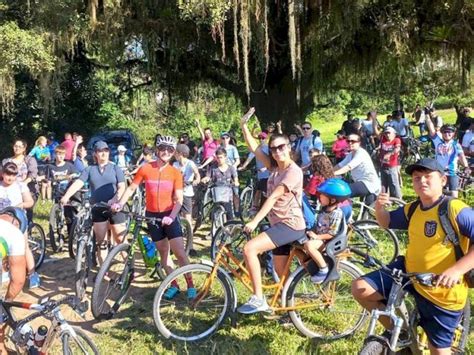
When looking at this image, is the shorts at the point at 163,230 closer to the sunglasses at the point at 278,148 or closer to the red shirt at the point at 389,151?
the sunglasses at the point at 278,148

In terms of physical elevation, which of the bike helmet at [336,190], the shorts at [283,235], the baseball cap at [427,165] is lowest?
the shorts at [283,235]

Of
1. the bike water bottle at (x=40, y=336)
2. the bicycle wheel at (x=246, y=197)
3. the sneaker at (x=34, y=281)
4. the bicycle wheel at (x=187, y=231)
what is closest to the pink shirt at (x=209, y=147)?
the bicycle wheel at (x=246, y=197)

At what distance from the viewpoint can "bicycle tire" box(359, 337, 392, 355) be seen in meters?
3.51

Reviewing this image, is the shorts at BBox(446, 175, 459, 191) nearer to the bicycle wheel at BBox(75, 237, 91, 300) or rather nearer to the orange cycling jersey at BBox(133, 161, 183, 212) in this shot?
the orange cycling jersey at BBox(133, 161, 183, 212)

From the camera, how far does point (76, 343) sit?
4016mm

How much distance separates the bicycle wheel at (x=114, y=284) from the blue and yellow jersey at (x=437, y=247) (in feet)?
10.7

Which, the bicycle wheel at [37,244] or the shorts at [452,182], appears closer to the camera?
the bicycle wheel at [37,244]

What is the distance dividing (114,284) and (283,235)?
2050 millimetres

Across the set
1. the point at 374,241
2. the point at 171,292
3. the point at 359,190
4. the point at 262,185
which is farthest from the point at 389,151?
the point at 171,292

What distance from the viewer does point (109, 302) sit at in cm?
601

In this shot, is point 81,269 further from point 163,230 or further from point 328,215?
point 328,215

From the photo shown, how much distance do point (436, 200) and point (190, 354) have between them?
2.74 metres

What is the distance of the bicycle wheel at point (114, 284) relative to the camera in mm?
5672

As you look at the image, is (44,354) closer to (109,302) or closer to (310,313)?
(109,302)
